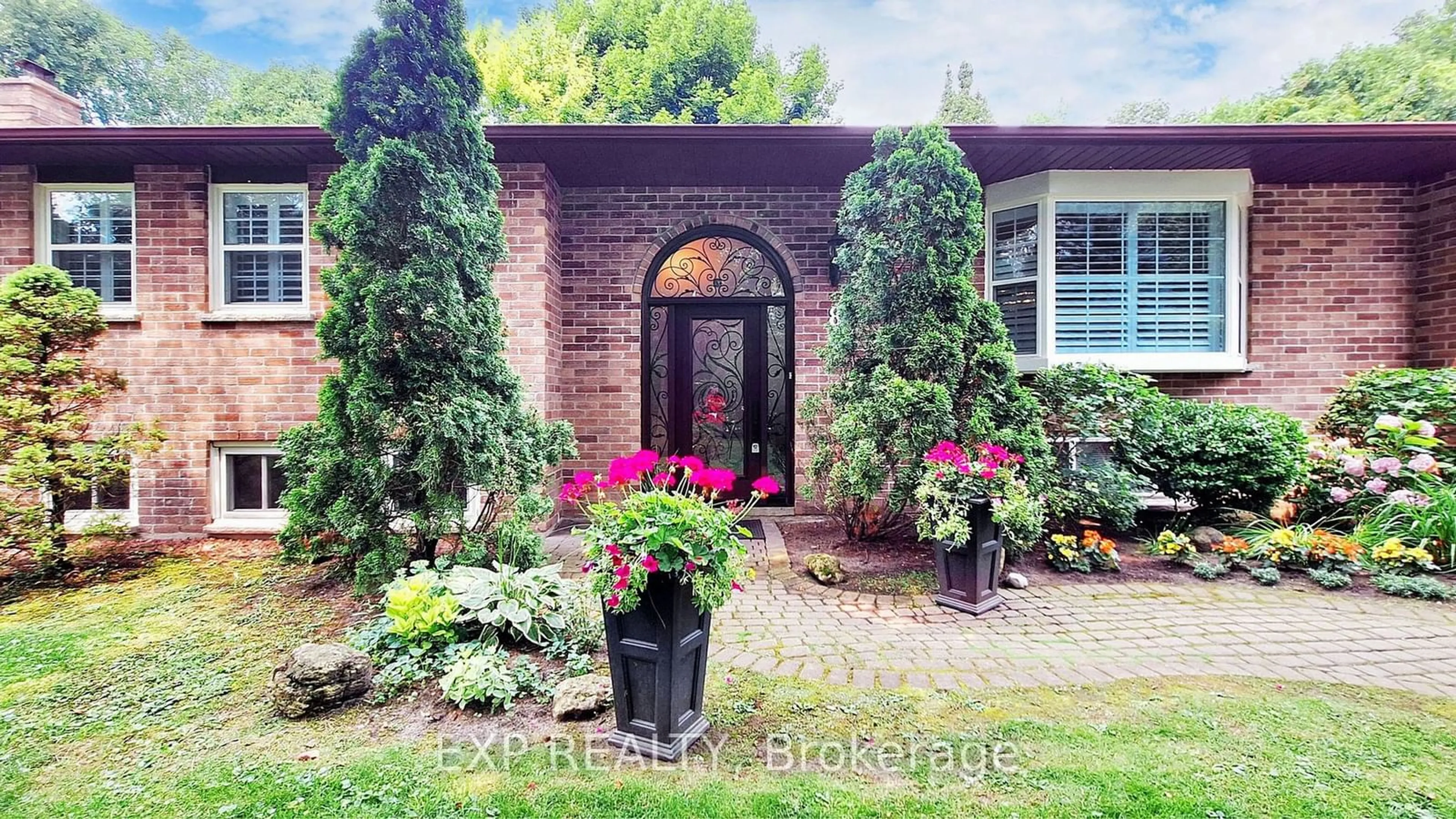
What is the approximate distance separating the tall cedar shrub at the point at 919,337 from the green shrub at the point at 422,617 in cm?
274

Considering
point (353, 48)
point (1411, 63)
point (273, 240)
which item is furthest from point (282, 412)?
point (1411, 63)

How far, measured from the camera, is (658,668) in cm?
225

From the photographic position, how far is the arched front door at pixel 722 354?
641 centimetres

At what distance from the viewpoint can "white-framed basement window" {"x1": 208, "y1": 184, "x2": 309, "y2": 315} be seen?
5715 mm

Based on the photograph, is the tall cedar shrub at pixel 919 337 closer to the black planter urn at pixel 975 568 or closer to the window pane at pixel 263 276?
the black planter urn at pixel 975 568

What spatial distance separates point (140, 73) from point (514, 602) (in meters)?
29.4

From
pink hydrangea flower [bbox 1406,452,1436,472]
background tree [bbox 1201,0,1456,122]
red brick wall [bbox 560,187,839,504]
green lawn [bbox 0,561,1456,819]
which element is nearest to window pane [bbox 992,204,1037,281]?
red brick wall [bbox 560,187,839,504]

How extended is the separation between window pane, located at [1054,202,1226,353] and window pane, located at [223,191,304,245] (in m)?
7.04

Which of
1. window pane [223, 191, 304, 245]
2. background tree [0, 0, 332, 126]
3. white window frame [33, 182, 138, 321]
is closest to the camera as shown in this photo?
white window frame [33, 182, 138, 321]

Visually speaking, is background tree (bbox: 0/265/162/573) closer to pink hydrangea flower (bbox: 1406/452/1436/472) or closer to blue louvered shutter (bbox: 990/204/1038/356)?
blue louvered shutter (bbox: 990/204/1038/356)

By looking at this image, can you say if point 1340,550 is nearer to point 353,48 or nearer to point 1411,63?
point 353,48

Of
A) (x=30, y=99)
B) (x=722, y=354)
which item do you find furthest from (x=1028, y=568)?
(x=30, y=99)

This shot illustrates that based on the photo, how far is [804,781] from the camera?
212cm

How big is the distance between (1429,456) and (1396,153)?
2738mm
